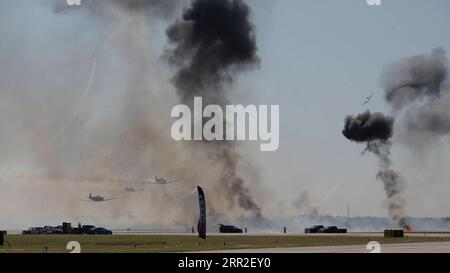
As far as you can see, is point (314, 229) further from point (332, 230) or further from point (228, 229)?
point (228, 229)

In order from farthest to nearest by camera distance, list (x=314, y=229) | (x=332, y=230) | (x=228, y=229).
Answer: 1. (x=228, y=229)
2. (x=314, y=229)
3. (x=332, y=230)

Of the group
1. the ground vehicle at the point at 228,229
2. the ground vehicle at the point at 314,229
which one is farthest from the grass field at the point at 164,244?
the ground vehicle at the point at 228,229

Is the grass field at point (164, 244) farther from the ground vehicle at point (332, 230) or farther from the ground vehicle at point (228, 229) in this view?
the ground vehicle at point (228, 229)

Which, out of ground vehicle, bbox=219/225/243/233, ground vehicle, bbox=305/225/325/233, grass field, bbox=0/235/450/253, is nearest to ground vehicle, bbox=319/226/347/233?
ground vehicle, bbox=305/225/325/233

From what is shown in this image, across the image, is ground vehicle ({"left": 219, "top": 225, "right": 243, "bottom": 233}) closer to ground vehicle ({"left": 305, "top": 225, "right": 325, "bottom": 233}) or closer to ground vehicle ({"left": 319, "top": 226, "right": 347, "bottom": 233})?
ground vehicle ({"left": 305, "top": 225, "right": 325, "bottom": 233})

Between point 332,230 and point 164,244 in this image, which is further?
point 332,230

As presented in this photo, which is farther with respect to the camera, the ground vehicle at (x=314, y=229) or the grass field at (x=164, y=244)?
the ground vehicle at (x=314, y=229)

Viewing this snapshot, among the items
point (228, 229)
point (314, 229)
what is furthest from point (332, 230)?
point (228, 229)

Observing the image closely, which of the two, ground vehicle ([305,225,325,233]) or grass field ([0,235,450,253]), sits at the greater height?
ground vehicle ([305,225,325,233])

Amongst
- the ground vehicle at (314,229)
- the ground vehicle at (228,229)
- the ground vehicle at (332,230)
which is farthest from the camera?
the ground vehicle at (228,229)

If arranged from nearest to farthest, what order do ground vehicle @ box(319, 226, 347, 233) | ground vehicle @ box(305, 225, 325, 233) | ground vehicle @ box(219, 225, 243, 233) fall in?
ground vehicle @ box(319, 226, 347, 233), ground vehicle @ box(305, 225, 325, 233), ground vehicle @ box(219, 225, 243, 233)
